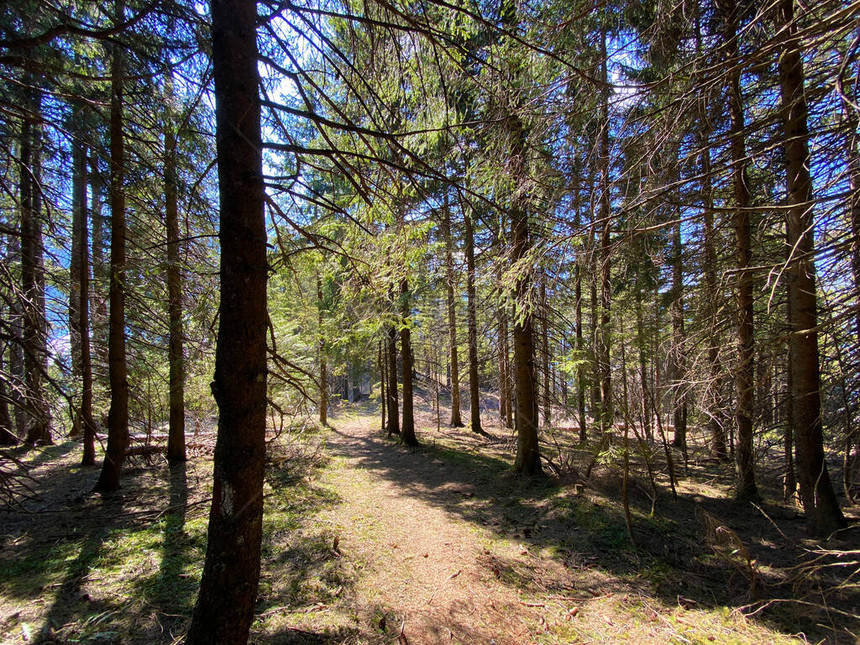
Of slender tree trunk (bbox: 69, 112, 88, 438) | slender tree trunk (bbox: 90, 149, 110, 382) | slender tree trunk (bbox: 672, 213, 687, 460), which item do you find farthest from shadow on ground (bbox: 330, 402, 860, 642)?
slender tree trunk (bbox: 90, 149, 110, 382)

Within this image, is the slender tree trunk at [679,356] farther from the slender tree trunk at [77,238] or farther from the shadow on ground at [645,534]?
the slender tree trunk at [77,238]

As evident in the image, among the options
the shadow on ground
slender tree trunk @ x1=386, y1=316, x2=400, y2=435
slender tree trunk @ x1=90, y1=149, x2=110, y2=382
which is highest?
slender tree trunk @ x1=90, y1=149, x2=110, y2=382

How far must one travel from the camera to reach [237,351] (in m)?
2.17

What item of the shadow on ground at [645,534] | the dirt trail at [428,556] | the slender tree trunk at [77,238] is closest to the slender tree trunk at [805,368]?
the shadow on ground at [645,534]

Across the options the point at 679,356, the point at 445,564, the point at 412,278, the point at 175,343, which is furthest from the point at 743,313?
the point at 175,343

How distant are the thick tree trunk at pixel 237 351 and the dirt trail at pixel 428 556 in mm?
2215

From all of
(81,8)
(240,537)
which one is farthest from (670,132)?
(81,8)

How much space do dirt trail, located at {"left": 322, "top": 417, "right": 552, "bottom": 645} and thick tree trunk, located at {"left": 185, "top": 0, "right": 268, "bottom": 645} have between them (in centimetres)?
222

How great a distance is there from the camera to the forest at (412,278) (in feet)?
8.03

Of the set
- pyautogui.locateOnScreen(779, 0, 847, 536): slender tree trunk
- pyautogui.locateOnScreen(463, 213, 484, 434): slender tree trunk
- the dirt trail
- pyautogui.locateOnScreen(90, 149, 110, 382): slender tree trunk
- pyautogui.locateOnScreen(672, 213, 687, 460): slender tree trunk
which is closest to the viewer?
the dirt trail

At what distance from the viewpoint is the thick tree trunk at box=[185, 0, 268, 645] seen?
84.3 inches

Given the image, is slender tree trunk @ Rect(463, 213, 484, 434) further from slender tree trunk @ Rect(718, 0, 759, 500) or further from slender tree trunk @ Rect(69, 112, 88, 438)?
slender tree trunk @ Rect(69, 112, 88, 438)

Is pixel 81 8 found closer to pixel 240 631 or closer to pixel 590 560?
pixel 240 631

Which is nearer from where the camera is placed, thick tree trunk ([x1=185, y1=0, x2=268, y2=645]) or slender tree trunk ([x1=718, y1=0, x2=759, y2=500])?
thick tree trunk ([x1=185, y1=0, x2=268, y2=645])
